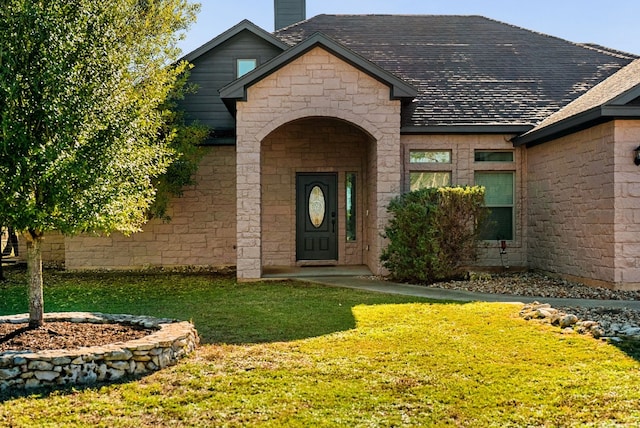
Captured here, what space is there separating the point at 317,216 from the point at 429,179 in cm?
309

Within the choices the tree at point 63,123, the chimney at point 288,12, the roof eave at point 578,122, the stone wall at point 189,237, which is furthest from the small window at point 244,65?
the tree at point 63,123

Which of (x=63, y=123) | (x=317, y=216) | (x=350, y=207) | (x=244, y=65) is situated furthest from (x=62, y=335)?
(x=244, y=65)

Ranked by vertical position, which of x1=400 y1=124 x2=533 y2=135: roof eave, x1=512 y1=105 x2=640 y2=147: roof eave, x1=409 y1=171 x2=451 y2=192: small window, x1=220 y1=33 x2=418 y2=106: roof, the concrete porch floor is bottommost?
the concrete porch floor

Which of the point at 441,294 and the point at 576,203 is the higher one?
the point at 576,203

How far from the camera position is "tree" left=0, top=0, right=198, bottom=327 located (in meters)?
4.94

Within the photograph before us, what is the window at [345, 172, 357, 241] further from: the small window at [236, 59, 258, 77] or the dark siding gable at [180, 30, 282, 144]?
the small window at [236, 59, 258, 77]

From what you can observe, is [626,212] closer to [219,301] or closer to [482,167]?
[482,167]

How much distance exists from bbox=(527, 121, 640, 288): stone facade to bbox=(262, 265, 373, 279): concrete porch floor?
4.07 metres

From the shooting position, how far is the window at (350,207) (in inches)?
527

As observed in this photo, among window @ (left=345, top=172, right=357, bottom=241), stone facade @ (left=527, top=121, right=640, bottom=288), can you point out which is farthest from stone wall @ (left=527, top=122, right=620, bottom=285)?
window @ (left=345, top=172, right=357, bottom=241)

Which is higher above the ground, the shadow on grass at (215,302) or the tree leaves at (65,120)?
the tree leaves at (65,120)

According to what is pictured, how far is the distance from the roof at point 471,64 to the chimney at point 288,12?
1.74m

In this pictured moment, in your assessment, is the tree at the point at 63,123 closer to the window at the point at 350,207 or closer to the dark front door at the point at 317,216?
the dark front door at the point at 317,216

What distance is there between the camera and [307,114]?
429 inches
